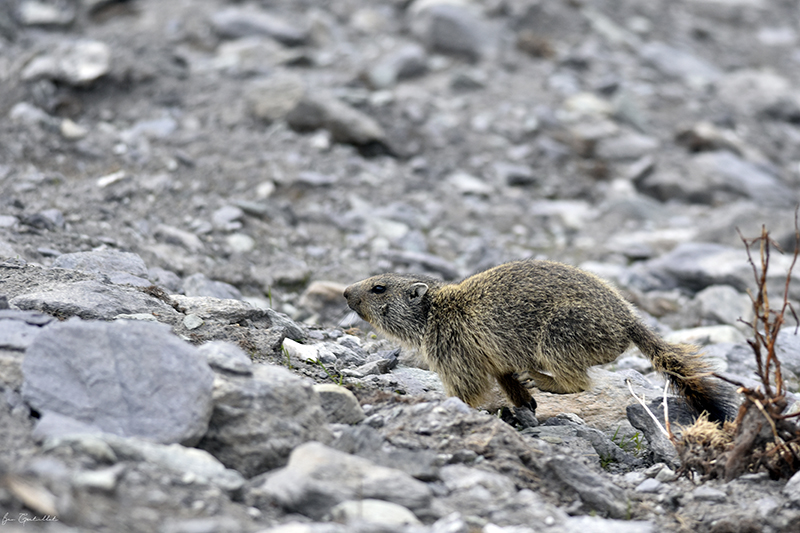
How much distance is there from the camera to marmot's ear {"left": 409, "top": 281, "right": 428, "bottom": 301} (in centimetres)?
625

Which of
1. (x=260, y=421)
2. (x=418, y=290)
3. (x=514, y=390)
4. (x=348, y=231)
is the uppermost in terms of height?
(x=260, y=421)

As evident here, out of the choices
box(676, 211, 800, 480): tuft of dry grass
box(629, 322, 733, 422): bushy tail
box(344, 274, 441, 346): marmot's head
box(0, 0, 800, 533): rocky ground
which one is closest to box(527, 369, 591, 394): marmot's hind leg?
box(0, 0, 800, 533): rocky ground

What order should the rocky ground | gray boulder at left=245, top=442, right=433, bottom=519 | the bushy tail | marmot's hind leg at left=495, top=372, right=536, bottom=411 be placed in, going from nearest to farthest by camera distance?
gray boulder at left=245, top=442, right=433, bottom=519, the rocky ground, the bushy tail, marmot's hind leg at left=495, top=372, right=536, bottom=411

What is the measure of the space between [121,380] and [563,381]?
325 centimetres

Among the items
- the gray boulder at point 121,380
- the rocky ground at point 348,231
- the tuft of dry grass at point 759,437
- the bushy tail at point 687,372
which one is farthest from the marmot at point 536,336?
the gray boulder at point 121,380

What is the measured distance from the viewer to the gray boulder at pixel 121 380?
3479 mm

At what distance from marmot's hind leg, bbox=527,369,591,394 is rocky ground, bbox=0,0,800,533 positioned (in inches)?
4.5

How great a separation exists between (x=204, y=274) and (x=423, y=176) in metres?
4.29

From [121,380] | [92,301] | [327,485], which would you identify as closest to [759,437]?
[327,485]

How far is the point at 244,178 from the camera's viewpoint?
30.2ft

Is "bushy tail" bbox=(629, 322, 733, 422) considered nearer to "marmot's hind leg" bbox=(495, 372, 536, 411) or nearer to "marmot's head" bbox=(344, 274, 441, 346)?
"marmot's hind leg" bbox=(495, 372, 536, 411)

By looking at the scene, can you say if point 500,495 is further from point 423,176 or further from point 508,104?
point 508,104

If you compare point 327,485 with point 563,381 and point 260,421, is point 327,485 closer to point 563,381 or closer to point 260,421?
point 260,421

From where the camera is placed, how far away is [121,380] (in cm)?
359
